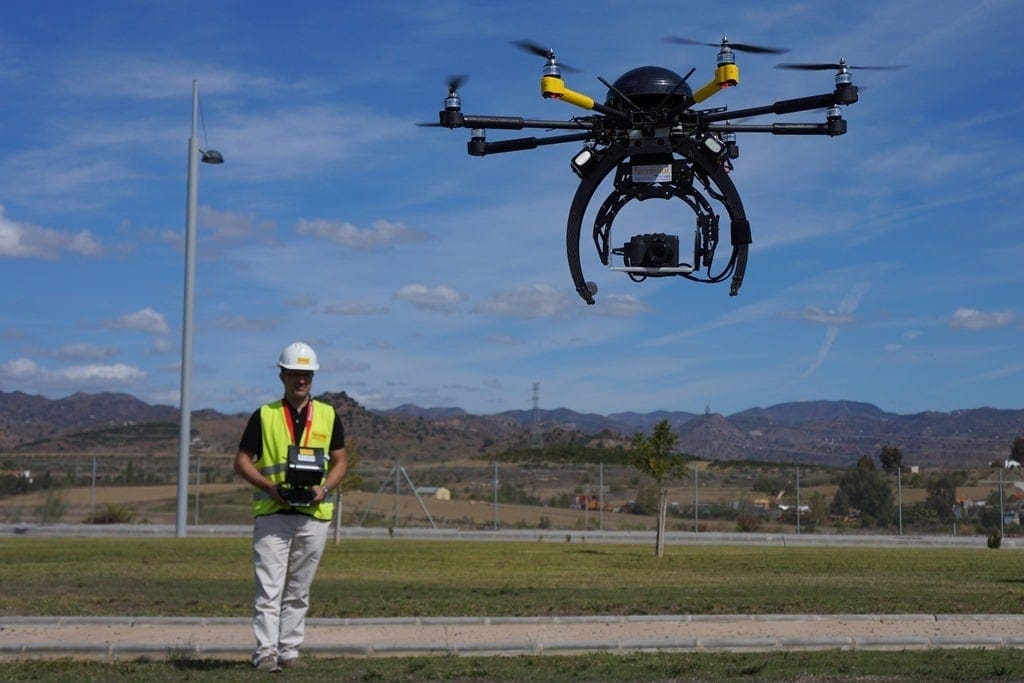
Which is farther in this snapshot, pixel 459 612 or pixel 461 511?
pixel 461 511

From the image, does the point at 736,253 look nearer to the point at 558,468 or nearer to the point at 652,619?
the point at 652,619

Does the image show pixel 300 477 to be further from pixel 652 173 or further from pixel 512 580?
pixel 512 580

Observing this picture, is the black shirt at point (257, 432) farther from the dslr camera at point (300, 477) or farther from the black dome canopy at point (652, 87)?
the black dome canopy at point (652, 87)

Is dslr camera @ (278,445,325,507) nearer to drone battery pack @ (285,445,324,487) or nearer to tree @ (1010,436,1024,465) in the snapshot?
drone battery pack @ (285,445,324,487)

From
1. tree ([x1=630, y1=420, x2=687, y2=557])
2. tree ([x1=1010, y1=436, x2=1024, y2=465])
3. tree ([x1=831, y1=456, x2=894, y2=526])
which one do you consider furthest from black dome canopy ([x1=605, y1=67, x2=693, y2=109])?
tree ([x1=1010, y1=436, x2=1024, y2=465])

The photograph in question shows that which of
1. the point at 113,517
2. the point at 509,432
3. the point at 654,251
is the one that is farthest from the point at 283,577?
the point at 509,432

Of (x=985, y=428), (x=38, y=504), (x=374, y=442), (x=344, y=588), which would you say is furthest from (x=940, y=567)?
(x=985, y=428)
